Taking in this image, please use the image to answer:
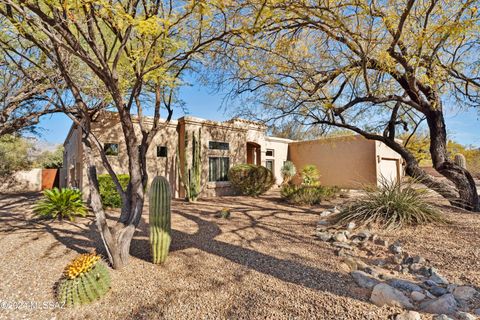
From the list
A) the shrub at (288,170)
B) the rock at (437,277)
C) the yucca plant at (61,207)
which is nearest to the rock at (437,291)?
the rock at (437,277)

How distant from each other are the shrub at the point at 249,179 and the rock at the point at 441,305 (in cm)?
876

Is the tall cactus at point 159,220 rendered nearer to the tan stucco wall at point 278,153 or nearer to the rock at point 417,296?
the rock at point 417,296

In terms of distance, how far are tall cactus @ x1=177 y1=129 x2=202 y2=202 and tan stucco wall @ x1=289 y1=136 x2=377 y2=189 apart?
727cm

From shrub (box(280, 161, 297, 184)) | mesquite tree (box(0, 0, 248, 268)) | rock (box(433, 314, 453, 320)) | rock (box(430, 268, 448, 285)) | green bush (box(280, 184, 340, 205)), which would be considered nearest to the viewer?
rock (box(433, 314, 453, 320))

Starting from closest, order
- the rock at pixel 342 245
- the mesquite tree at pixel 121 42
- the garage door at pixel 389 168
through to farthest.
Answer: the mesquite tree at pixel 121 42
the rock at pixel 342 245
the garage door at pixel 389 168

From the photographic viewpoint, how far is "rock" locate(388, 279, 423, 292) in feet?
9.20

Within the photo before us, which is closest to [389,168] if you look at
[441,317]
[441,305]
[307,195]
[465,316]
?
[307,195]

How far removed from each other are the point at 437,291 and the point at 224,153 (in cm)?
997

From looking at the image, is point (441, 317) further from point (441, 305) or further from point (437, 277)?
point (437, 277)

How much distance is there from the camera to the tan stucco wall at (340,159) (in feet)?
44.9

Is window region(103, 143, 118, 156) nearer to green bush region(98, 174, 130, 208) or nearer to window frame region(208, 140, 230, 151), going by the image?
green bush region(98, 174, 130, 208)

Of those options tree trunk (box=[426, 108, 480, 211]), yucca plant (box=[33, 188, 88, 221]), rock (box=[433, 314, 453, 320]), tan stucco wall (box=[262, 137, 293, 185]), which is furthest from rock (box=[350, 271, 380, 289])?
tan stucco wall (box=[262, 137, 293, 185])

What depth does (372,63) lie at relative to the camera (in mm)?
5113

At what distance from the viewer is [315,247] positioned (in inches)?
168
